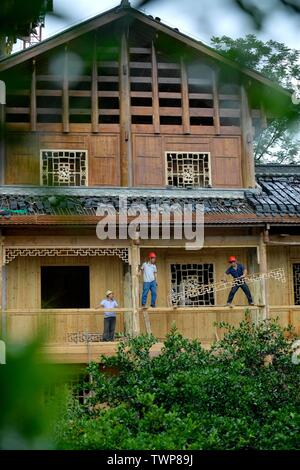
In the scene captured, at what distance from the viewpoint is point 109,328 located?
1552 centimetres

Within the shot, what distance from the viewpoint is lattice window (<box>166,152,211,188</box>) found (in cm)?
1791

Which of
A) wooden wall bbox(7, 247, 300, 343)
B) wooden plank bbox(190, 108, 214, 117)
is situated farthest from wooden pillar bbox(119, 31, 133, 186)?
wooden wall bbox(7, 247, 300, 343)

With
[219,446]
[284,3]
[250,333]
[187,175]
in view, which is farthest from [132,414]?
[284,3]

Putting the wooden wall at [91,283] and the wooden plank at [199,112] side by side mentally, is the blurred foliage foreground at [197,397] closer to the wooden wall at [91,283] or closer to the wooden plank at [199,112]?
the wooden wall at [91,283]

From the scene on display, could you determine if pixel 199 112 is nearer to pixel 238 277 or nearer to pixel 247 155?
pixel 247 155

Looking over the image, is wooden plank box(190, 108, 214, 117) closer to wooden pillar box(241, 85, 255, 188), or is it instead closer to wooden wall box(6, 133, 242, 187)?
wooden wall box(6, 133, 242, 187)

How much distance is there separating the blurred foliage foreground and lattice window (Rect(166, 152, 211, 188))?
472cm

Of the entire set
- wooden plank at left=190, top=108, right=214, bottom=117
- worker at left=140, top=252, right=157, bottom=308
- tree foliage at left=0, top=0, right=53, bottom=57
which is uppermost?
wooden plank at left=190, top=108, right=214, bottom=117

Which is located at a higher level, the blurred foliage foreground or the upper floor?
the upper floor

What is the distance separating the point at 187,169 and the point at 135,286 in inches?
144

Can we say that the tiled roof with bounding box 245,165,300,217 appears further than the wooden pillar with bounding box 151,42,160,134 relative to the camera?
No

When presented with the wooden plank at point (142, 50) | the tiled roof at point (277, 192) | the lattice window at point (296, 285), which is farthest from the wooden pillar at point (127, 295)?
the wooden plank at point (142, 50)

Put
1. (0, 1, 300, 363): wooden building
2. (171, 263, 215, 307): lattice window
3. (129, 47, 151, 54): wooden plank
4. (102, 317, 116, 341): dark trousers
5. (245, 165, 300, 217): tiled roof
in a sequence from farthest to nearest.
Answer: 1. (171, 263, 215, 307): lattice window
2. (129, 47, 151, 54): wooden plank
3. (245, 165, 300, 217): tiled roof
4. (0, 1, 300, 363): wooden building
5. (102, 317, 116, 341): dark trousers

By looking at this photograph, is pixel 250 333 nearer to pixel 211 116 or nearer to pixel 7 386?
pixel 211 116
